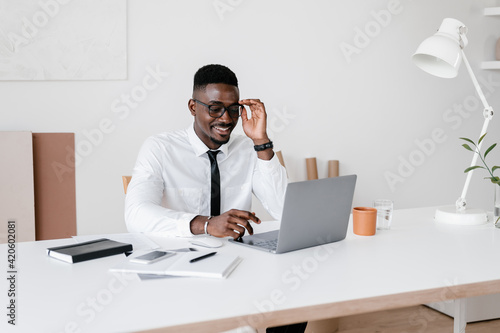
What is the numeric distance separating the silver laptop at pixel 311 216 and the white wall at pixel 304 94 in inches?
64.7

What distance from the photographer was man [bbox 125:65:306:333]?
2.06 metres

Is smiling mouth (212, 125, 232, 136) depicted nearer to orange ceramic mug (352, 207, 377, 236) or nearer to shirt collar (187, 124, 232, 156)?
shirt collar (187, 124, 232, 156)

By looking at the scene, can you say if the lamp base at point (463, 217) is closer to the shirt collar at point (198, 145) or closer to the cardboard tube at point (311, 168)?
the shirt collar at point (198, 145)

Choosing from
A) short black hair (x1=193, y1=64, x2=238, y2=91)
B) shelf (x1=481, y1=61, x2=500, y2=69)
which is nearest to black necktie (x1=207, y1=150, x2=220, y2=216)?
short black hair (x1=193, y1=64, x2=238, y2=91)

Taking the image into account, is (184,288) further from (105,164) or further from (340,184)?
(105,164)

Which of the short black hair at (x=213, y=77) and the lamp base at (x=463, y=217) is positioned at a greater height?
the short black hair at (x=213, y=77)

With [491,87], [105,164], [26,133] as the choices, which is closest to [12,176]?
[26,133]

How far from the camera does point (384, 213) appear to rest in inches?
72.1

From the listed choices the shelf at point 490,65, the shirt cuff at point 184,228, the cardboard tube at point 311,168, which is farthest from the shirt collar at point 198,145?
the shelf at point 490,65

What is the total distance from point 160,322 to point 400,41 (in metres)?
3.18

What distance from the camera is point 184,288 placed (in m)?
1.18

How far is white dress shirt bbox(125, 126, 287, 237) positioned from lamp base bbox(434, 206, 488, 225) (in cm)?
62

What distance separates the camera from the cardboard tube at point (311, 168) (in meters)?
3.42

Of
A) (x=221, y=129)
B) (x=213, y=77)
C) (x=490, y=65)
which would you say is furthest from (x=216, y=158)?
(x=490, y=65)
